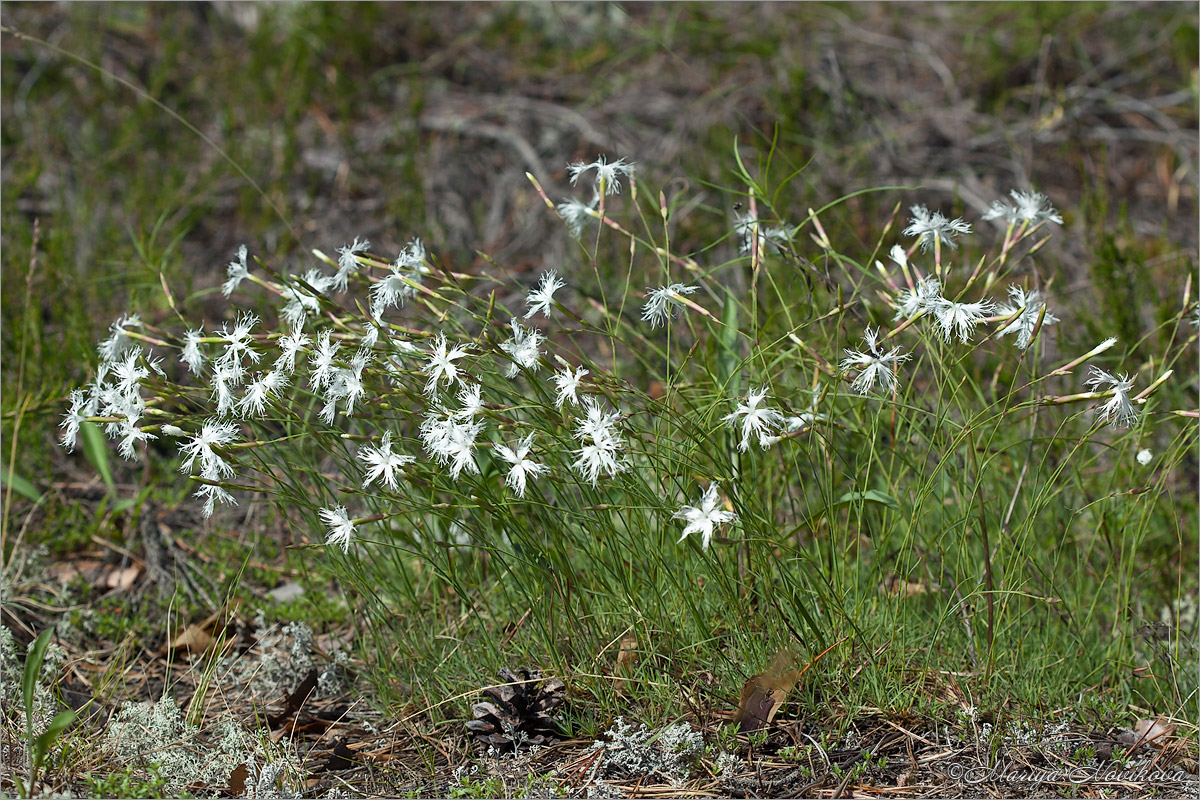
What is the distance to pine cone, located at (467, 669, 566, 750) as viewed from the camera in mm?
1752

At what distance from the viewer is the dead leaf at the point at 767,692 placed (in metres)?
1.66

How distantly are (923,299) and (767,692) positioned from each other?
72 centimetres

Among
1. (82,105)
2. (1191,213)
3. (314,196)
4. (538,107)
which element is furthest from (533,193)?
(1191,213)

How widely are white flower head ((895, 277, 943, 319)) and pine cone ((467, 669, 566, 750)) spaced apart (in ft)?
2.97

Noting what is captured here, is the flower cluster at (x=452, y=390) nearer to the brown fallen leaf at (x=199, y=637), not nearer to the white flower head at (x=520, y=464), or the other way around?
the white flower head at (x=520, y=464)

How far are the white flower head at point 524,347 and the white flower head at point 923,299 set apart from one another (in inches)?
22.7

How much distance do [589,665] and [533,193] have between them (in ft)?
8.72

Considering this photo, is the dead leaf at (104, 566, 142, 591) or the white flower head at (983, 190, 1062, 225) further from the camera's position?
the dead leaf at (104, 566, 142, 591)

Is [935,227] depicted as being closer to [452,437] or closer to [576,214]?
[576,214]

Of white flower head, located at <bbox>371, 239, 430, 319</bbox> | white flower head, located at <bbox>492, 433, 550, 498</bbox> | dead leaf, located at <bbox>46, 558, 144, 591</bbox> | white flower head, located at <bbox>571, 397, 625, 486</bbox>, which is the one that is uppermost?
white flower head, located at <bbox>371, 239, 430, 319</bbox>

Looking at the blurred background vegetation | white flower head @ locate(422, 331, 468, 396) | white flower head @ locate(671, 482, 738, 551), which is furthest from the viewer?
the blurred background vegetation

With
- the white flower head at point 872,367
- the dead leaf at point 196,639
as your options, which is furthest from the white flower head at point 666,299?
the dead leaf at point 196,639

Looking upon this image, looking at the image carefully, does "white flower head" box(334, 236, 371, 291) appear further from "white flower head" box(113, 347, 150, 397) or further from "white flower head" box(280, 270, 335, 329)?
"white flower head" box(113, 347, 150, 397)

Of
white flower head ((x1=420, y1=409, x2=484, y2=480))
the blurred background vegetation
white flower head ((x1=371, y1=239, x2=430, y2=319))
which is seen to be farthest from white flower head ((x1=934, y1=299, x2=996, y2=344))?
the blurred background vegetation
